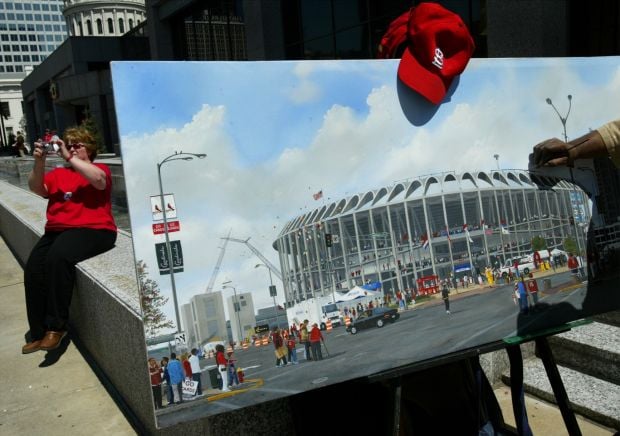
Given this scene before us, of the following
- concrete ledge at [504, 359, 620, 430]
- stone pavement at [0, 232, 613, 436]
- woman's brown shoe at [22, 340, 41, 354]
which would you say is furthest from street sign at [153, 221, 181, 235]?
woman's brown shoe at [22, 340, 41, 354]

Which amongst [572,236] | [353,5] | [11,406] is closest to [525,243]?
[572,236]

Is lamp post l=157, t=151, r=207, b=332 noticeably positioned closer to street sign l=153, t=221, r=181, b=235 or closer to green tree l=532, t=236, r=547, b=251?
street sign l=153, t=221, r=181, b=235

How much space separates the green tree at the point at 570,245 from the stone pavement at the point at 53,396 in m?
2.50

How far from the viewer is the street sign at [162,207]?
5.31ft

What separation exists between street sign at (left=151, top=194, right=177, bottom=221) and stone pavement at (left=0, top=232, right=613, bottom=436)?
2035 mm

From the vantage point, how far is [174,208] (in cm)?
165

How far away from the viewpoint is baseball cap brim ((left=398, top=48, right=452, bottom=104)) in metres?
2.01

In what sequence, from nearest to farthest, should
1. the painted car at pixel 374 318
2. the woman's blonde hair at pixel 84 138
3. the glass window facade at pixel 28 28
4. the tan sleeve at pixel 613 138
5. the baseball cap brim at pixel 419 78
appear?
the painted car at pixel 374 318
the baseball cap brim at pixel 419 78
the tan sleeve at pixel 613 138
the woman's blonde hair at pixel 84 138
the glass window facade at pixel 28 28

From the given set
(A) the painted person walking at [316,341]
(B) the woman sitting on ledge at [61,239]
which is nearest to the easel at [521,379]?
(A) the painted person walking at [316,341]

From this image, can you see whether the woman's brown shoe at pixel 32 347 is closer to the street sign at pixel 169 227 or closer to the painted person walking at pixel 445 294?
the street sign at pixel 169 227

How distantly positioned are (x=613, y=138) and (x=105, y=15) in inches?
3100

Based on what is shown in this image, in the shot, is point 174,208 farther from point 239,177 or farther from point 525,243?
point 525,243

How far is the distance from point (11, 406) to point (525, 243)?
3.30 metres

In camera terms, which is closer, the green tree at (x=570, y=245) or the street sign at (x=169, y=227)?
the street sign at (x=169, y=227)
